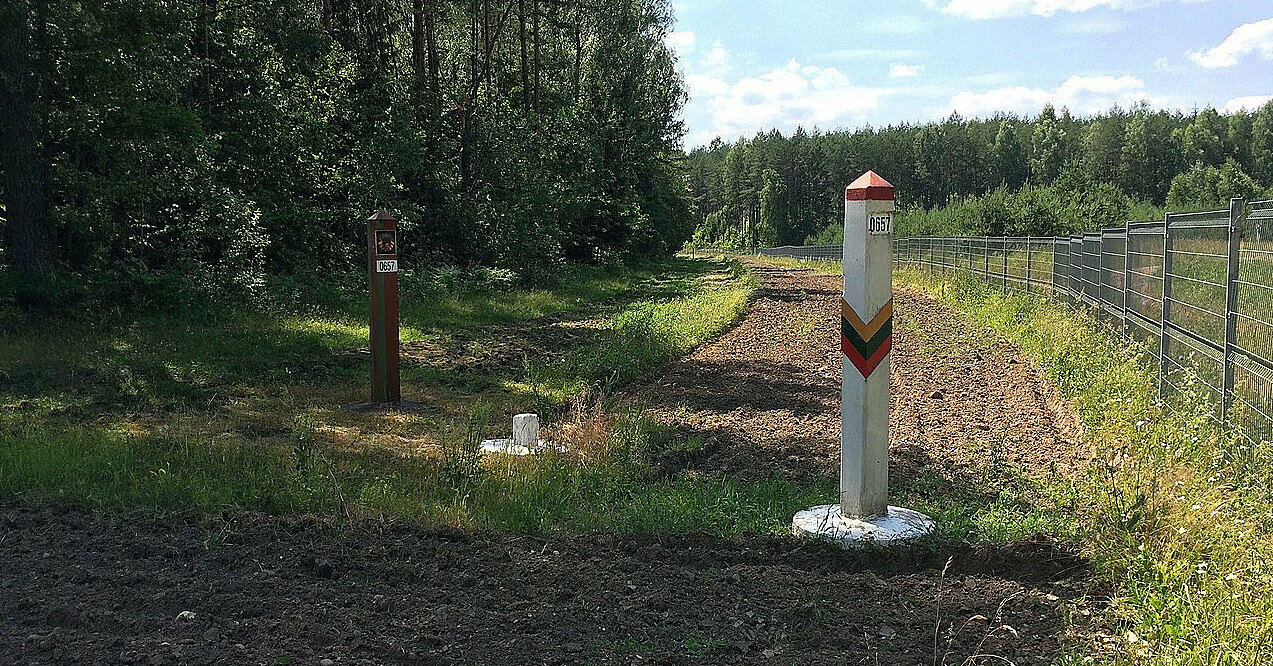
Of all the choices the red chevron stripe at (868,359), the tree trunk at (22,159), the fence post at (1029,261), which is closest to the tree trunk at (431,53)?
the tree trunk at (22,159)

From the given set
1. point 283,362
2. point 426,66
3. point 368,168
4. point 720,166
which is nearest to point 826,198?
point 720,166

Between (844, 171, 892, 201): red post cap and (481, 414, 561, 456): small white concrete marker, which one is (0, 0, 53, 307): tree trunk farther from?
(844, 171, 892, 201): red post cap

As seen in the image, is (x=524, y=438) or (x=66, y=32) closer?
(x=524, y=438)

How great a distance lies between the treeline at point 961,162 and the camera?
110 metres

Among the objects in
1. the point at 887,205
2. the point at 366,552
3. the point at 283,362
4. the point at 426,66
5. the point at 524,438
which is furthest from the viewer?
the point at 426,66

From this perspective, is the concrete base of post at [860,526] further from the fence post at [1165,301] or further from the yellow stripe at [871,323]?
the fence post at [1165,301]

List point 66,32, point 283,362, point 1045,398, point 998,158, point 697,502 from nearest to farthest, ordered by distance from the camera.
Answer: point 697,502 → point 1045,398 → point 283,362 → point 66,32 → point 998,158

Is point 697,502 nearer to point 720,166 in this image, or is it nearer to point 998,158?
point 998,158

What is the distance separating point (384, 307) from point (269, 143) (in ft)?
37.1

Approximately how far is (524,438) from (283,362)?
6.11 meters

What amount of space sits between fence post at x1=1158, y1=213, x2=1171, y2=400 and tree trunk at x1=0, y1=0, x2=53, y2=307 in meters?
14.2

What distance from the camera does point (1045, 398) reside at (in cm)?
947

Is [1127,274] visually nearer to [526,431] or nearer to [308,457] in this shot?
[526,431]

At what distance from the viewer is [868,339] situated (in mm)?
4949
